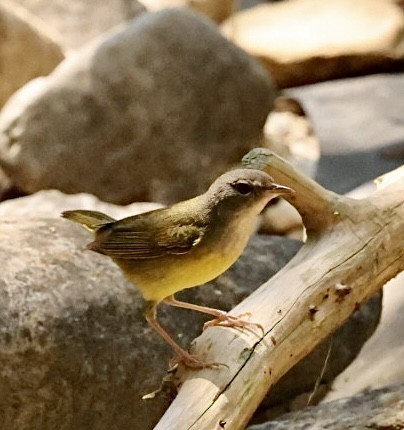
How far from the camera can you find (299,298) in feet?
7.13

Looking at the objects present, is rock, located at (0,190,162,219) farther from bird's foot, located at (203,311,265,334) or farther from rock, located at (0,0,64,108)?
→ bird's foot, located at (203,311,265,334)

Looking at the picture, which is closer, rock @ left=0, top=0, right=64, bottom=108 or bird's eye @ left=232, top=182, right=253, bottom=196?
bird's eye @ left=232, top=182, right=253, bottom=196

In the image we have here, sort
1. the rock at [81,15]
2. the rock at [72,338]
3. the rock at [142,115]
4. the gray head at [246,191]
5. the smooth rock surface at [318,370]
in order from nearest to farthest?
the gray head at [246,191] < the rock at [72,338] < the smooth rock surface at [318,370] < the rock at [142,115] < the rock at [81,15]

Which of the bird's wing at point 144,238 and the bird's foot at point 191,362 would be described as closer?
the bird's foot at point 191,362

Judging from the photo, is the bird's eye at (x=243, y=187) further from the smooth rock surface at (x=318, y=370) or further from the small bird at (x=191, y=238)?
the smooth rock surface at (x=318, y=370)

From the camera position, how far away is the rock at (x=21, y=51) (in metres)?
5.44

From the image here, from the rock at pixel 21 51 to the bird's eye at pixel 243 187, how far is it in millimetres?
3757

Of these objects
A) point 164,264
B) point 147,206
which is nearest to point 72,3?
point 147,206

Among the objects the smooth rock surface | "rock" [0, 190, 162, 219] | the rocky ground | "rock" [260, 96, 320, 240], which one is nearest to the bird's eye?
the rocky ground

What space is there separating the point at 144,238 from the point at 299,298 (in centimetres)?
42

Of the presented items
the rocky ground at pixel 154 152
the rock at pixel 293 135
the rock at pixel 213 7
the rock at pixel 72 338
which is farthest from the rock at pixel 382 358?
the rock at pixel 213 7

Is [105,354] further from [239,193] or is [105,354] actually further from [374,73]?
[374,73]

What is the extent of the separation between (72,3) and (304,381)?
4.27 metres

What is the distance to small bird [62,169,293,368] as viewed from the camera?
2057 millimetres
